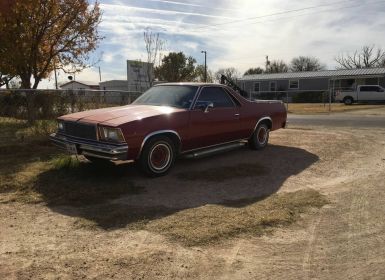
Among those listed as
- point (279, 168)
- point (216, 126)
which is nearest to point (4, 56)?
point (216, 126)

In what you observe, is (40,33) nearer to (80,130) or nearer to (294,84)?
(80,130)

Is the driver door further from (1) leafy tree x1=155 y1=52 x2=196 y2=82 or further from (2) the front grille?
(1) leafy tree x1=155 y1=52 x2=196 y2=82

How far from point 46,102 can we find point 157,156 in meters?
4.96

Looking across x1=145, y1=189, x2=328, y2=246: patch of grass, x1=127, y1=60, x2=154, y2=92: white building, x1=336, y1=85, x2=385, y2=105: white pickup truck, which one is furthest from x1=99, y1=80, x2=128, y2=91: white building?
x1=145, y1=189, x2=328, y2=246: patch of grass

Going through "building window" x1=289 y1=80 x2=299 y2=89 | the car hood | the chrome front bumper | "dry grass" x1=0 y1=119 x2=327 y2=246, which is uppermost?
"building window" x1=289 y1=80 x2=299 y2=89

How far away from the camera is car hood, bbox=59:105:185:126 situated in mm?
6453

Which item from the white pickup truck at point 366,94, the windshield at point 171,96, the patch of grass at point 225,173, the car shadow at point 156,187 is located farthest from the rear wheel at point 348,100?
the windshield at point 171,96

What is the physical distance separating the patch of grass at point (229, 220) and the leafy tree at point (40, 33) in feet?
38.8

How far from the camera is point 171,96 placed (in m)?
7.78

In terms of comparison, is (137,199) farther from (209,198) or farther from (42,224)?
(42,224)

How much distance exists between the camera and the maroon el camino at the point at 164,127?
20.9 ft

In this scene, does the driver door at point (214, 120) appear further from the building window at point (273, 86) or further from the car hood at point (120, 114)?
the building window at point (273, 86)

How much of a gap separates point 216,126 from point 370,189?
2.94 m

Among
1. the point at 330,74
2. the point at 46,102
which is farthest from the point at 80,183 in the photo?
the point at 330,74
